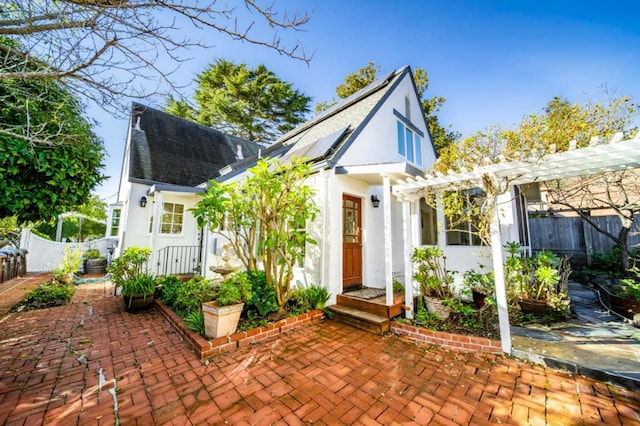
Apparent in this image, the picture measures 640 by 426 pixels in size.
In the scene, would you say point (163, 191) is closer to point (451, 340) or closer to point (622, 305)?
point (451, 340)

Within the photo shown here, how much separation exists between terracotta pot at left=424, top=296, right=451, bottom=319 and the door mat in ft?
3.86

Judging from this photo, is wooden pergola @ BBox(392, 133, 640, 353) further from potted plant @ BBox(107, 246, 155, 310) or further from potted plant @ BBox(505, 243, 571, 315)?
potted plant @ BBox(107, 246, 155, 310)

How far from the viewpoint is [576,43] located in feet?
20.1

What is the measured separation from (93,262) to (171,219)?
5.06 metres

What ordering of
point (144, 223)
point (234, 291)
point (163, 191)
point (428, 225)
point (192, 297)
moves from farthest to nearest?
point (144, 223)
point (163, 191)
point (428, 225)
point (192, 297)
point (234, 291)

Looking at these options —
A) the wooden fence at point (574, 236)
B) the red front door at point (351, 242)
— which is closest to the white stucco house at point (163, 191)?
the red front door at point (351, 242)

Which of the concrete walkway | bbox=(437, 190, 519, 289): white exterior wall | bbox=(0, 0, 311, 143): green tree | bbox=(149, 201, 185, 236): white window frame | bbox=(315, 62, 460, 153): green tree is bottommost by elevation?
the concrete walkway

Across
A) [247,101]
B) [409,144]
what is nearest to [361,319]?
[409,144]

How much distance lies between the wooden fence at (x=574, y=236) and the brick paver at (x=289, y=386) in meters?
8.77

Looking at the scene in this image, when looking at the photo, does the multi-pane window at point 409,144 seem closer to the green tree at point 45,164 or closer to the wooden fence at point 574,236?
the wooden fence at point 574,236

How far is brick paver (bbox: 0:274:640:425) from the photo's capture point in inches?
90.5

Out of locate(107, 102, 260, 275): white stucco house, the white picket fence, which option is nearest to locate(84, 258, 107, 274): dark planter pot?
the white picket fence

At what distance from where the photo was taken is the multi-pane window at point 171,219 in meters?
8.74

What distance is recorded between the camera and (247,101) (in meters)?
19.3
